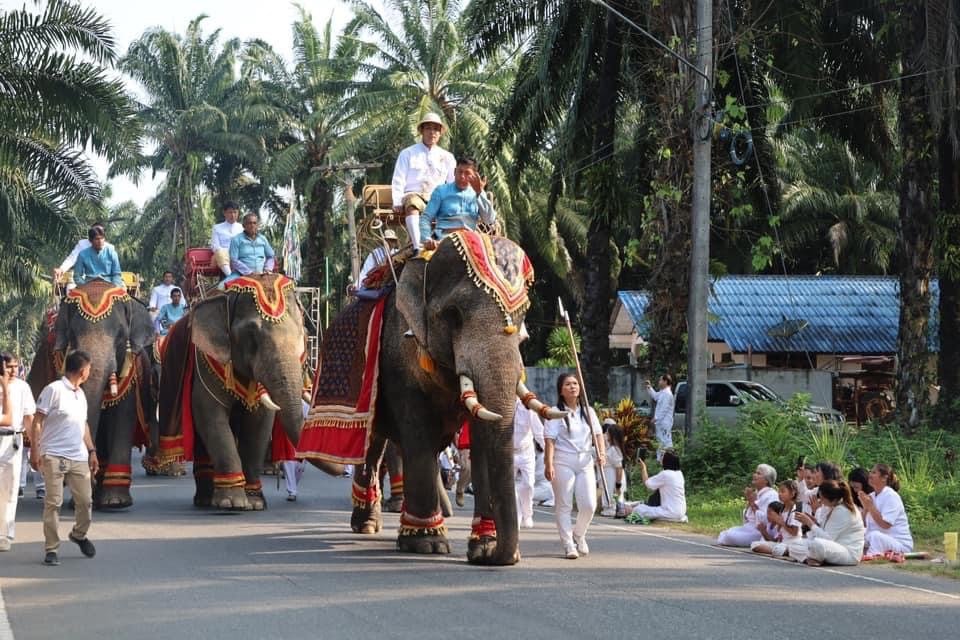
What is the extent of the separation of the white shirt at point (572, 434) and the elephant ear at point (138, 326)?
250 inches

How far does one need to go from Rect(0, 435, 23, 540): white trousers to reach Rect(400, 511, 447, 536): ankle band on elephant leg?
3.49m

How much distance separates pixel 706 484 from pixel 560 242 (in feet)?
90.0

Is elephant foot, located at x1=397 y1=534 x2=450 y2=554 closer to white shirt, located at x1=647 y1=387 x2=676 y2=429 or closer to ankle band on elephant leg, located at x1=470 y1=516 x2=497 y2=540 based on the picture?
ankle band on elephant leg, located at x1=470 y1=516 x2=497 y2=540

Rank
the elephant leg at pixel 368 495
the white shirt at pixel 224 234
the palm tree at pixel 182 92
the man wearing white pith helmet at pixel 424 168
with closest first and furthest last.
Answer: the man wearing white pith helmet at pixel 424 168 < the elephant leg at pixel 368 495 < the white shirt at pixel 224 234 < the palm tree at pixel 182 92

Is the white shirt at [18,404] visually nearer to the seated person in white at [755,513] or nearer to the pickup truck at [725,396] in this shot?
the seated person in white at [755,513]

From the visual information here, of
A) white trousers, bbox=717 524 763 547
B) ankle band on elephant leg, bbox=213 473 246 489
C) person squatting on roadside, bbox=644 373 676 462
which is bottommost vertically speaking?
white trousers, bbox=717 524 763 547

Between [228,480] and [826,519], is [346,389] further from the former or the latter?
[826,519]

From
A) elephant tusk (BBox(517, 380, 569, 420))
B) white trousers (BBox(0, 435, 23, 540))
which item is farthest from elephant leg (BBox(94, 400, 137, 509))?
elephant tusk (BBox(517, 380, 569, 420))

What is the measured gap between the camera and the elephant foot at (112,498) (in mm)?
16953

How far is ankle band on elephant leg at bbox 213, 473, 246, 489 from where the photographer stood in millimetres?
16281

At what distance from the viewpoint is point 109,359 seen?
55.2 feet

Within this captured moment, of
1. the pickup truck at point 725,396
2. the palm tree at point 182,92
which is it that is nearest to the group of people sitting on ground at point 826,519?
the pickup truck at point 725,396

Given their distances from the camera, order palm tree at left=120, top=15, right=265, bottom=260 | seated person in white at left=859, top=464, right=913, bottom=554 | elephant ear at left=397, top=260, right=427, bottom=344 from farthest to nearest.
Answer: palm tree at left=120, top=15, right=265, bottom=260
seated person in white at left=859, top=464, right=913, bottom=554
elephant ear at left=397, top=260, right=427, bottom=344

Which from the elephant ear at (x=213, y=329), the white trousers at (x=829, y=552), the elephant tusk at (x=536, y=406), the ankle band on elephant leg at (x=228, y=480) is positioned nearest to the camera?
the elephant tusk at (x=536, y=406)
